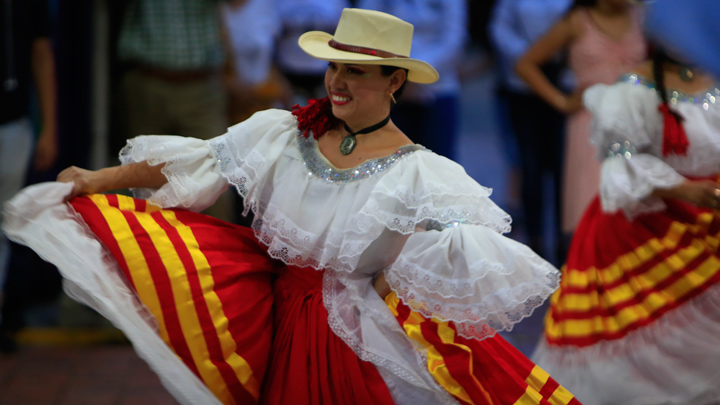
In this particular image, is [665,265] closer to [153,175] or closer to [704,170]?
[704,170]

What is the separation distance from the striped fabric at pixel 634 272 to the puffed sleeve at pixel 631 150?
0.09 meters

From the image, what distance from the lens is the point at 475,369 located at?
2.38m

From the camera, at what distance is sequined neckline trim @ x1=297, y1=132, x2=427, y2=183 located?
2457mm

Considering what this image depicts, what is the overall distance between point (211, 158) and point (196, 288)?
18.3 inches

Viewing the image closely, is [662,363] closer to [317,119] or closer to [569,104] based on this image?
[317,119]

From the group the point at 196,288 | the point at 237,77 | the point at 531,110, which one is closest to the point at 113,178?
the point at 196,288

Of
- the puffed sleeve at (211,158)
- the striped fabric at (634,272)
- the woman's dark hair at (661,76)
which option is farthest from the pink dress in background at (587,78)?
the puffed sleeve at (211,158)

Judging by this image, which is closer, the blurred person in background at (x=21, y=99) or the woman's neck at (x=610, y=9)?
the blurred person in background at (x=21, y=99)

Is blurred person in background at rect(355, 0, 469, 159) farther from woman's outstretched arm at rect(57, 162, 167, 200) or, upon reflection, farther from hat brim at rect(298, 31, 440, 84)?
woman's outstretched arm at rect(57, 162, 167, 200)

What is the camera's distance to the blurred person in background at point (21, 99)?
4125mm

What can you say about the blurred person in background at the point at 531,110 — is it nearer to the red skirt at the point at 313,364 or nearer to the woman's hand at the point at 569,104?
the woman's hand at the point at 569,104

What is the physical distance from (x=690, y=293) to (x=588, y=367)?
0.47m

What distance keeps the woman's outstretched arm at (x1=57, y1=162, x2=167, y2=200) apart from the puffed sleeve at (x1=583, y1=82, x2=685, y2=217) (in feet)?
5.61

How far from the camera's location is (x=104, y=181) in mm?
2535
